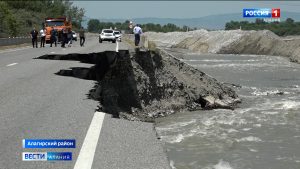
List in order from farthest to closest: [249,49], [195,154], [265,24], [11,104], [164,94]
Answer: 1. [265,24]
2. [249,49]
3. [164,94]
4. [11,104]
5. [195,154]

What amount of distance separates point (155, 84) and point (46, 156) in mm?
12225

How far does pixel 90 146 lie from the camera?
679cm

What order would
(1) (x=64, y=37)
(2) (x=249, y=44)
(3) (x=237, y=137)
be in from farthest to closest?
(2) (x=249, y=44) → (1) (x=64, y=37) → (3) (x=237, y=137)

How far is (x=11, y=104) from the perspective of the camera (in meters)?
10.1

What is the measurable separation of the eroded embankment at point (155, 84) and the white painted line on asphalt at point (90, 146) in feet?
16.3

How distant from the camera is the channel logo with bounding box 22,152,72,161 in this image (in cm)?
593

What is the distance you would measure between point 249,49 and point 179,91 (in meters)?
61.3

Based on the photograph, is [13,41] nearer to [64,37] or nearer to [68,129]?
[64,37]

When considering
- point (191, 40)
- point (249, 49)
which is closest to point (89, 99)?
point (249, 49)

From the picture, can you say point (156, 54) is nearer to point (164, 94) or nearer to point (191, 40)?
point (164, 94)

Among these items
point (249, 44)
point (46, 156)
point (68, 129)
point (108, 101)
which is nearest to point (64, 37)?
point (108, 101)

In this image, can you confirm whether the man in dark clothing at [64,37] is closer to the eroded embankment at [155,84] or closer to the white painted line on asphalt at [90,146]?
the eroded embankment at [155,84]

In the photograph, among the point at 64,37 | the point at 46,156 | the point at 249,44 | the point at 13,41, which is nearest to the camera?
the point at 46,156

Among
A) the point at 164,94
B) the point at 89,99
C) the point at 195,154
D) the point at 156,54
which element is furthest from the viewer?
the point at 156,54
